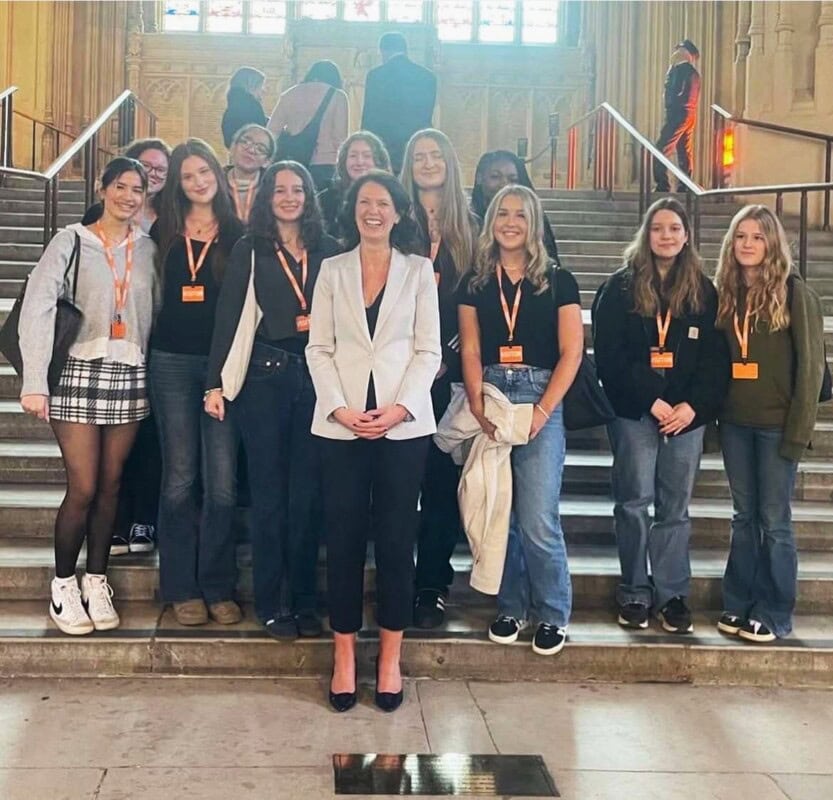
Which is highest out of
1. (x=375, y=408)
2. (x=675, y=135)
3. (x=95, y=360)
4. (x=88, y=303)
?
(x=675, y=135)

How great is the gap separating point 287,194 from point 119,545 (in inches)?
69.8

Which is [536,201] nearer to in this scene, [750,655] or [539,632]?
[539,632]

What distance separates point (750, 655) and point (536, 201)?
1988 mm

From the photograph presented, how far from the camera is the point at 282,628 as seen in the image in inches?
160

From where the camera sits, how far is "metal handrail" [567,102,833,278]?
6.09 metres

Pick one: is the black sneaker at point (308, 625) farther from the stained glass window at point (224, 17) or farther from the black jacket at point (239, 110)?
the stained glass window at point (224, 17)

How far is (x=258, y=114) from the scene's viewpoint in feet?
22.6

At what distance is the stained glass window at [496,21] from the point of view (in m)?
16.8

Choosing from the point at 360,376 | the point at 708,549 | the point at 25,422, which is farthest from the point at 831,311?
the point at 25,422

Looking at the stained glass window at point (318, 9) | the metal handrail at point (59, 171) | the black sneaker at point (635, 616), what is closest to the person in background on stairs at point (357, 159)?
the black sneaker at point (635, 616)

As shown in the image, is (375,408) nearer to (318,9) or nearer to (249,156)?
(249,156)

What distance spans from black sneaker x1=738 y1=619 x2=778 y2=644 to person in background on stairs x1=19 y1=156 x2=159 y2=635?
8.39 ft

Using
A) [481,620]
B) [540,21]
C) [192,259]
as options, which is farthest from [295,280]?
A: [540,21]

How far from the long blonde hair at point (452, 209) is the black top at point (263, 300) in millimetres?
575
